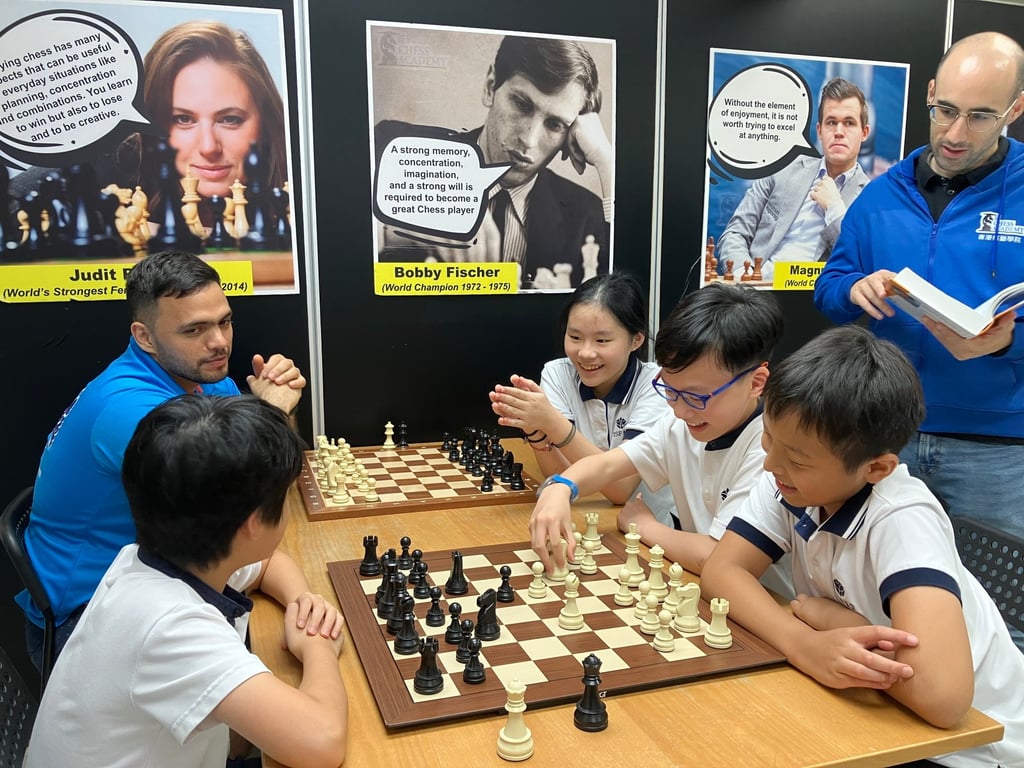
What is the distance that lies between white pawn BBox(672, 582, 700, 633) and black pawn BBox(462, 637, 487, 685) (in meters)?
0.43

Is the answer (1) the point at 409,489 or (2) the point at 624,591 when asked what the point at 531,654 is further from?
(1) the point at 409,489

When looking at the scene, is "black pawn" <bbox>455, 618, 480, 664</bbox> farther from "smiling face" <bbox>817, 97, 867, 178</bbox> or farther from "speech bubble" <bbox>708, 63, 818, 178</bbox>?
"smiling face" <bbox>817, 97, 867, 178</bbox>

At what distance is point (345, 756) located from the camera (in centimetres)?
114

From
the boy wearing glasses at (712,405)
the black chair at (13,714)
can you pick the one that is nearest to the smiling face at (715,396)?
the boy wearing glasses at (712,405)

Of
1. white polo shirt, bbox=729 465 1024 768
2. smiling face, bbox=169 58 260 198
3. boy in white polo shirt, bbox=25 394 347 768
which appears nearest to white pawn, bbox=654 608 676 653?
white polo shirt, bbox=729 465 1024 768

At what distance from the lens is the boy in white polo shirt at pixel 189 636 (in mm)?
1140

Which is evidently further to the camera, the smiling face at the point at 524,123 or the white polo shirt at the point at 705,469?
the smiling face at the point at 524,123

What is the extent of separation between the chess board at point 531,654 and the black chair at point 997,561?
707 millimetres

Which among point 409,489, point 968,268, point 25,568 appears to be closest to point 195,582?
point 25,568

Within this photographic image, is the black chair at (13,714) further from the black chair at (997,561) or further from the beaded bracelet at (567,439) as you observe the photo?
the black chair at (997,561)

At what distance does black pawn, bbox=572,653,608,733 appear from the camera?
3.95ft

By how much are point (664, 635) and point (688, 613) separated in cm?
11

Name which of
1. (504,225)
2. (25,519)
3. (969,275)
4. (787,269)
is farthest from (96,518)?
(787,269)

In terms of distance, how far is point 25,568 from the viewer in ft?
5.67
